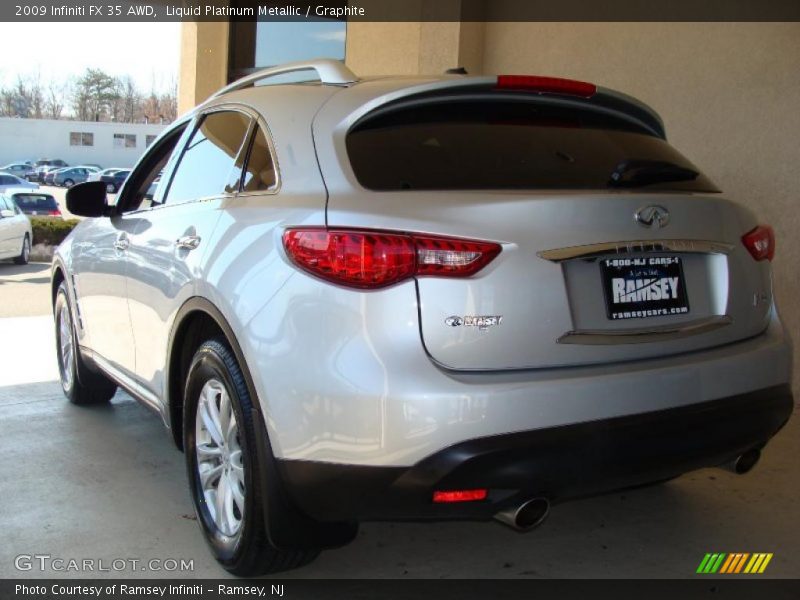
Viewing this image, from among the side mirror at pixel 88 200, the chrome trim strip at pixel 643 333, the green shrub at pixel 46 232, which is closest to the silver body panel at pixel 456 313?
the chrome trim strip at pixel 643 333

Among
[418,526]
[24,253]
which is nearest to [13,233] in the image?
[24,253]

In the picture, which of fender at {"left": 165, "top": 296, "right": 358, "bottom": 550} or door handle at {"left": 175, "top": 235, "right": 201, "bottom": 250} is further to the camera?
door handle at {"left": 175, "top": 235, "right": 201, "bottom": 250}

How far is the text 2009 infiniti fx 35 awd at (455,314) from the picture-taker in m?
2.42

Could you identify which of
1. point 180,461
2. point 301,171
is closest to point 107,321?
point 180,461

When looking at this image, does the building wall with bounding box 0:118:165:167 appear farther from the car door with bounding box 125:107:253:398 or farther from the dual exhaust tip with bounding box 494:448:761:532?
the dual exhaust tip with bounding box 494:448:761:532

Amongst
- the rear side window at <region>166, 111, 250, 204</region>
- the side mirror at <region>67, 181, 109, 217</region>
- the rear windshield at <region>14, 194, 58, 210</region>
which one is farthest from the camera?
the rear windshield at <region>14, 194, 58, 210</region>

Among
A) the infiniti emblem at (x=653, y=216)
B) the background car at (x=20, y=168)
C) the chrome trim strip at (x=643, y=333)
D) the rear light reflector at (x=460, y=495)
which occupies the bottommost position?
the background car at (x=20, y=168)

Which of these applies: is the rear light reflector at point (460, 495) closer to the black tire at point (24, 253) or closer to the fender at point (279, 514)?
the fender at point (279, 514)

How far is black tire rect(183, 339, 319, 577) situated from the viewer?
278 centimetres

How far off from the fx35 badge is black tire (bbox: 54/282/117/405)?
3.37m

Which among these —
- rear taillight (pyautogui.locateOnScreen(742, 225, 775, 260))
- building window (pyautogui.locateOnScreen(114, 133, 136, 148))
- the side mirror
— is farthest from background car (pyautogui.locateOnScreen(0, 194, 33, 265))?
building window (pyautogui.locateOnScreen(114, 133, 136, 148))

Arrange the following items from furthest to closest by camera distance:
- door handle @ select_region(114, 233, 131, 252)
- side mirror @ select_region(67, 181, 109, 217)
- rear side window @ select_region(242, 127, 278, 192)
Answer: side mirror @ select_region(67, 181, 109, 217) → door handle @ select_region(114, 233, 131, 252) → rear side window @ select_region(242, 127, 278, 192)

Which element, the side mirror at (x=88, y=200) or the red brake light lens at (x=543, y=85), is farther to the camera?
the side mirror at (x=88, y=200)

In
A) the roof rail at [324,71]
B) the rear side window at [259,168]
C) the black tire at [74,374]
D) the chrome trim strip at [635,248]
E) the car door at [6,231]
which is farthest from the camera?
the car door at [6,231]
